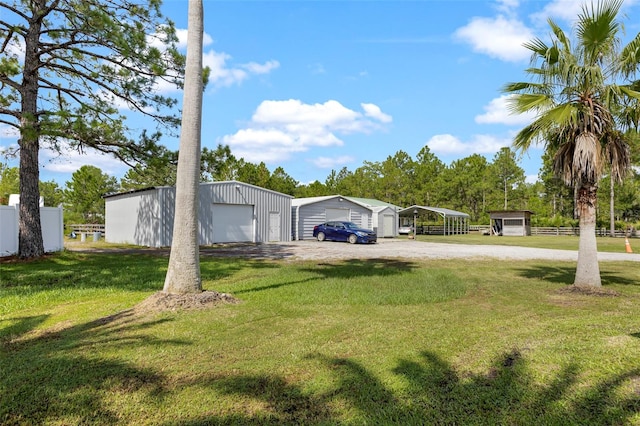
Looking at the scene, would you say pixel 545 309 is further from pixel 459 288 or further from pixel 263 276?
pixel 263 276

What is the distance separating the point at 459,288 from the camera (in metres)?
8.02

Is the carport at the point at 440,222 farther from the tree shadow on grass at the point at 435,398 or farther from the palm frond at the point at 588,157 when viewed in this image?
the tree shadow on grass at the point at 435,398

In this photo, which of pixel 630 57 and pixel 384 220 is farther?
pixel 384 220

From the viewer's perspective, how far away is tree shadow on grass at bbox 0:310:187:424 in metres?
2.88

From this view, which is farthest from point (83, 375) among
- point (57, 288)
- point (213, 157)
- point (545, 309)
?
point (213, 157)

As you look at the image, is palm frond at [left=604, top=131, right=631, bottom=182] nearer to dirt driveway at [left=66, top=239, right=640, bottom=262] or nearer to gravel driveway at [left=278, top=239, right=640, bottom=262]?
dirt driveway at [left=66, top=239, right=640, bottom=262]

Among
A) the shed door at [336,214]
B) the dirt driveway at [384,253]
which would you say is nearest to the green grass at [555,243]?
the dirt driveway at [384,253]

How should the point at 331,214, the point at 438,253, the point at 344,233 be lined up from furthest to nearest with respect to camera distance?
the point at 331,214
the point at 344,233
the point at 438,253

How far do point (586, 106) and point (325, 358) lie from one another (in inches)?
297

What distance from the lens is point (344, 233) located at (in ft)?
77.8

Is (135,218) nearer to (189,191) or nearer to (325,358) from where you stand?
(189,191)

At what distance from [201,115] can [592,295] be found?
26.2ft

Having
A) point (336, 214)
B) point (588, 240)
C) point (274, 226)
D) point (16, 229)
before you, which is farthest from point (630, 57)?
point (336, 214)

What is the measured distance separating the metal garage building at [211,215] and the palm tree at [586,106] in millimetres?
16571
